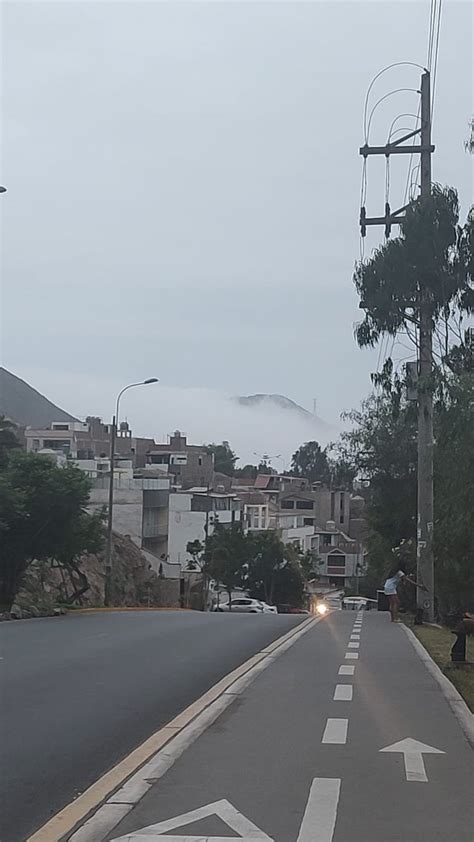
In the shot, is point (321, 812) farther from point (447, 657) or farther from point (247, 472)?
point (247, 472)

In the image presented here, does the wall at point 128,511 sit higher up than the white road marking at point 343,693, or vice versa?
the wall at point 128,511

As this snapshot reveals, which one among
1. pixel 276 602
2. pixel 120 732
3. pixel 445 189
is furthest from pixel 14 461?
pixel 276 602

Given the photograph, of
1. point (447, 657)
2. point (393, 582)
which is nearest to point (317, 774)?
point (447, 657)

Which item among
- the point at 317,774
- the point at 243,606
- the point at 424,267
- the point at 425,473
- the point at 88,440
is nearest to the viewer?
the point at 317,774

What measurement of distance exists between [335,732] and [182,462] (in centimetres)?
10563

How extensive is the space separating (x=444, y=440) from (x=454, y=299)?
2496 millimetres

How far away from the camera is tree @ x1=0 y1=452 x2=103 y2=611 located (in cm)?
3316

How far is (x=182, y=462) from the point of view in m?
115

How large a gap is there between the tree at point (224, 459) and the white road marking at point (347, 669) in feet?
432

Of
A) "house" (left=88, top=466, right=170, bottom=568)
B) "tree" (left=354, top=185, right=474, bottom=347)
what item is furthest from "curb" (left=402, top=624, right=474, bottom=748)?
"house" (left=88, top=466, right=170, bottom=568)

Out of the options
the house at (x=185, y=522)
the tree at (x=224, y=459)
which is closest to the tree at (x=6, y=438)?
the house at (x=185, y=522)

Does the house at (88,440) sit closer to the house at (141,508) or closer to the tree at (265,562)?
the house at (141,508)

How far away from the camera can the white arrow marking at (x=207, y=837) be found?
20.1ft

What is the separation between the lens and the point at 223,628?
78.0 feet
